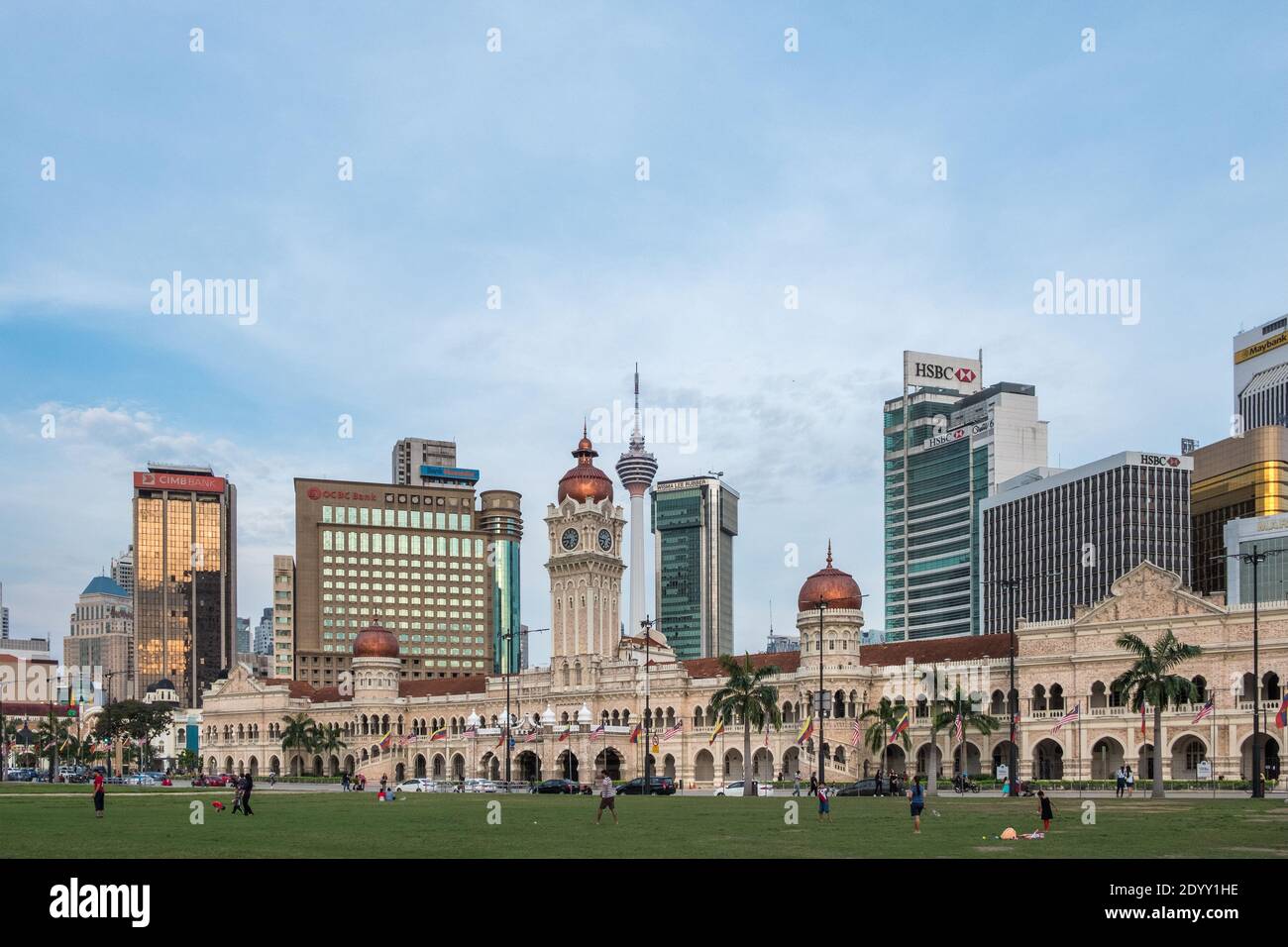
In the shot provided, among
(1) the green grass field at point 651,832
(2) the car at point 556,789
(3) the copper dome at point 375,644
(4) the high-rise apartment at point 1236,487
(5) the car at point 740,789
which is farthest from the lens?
(4) the high-rise apartment at point 1236,487

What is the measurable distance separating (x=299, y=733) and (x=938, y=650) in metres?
63.4

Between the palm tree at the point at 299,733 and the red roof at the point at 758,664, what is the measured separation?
127 feet

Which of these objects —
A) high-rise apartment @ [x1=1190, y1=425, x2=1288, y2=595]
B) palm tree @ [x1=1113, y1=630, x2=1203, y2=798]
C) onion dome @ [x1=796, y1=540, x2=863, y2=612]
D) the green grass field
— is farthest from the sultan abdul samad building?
high-rise apartment @ [x1=1190, y1=425, x2=1288, y2=595]

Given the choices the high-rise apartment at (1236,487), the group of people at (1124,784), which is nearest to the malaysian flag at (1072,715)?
the group of people at (1124,784)

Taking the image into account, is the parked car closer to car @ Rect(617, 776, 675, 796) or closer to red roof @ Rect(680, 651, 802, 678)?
car @ Rect(617, 776, 675, 796)

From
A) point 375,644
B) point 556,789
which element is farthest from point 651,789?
point 375,644

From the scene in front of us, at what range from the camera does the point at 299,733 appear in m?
139

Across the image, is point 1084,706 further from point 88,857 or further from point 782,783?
point 88,857

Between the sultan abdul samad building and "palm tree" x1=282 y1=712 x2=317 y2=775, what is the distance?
1808 millimetres

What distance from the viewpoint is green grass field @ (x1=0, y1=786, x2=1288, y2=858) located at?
34.1 metres

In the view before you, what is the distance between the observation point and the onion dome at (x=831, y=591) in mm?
110062

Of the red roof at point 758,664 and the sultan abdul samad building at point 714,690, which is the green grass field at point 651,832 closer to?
the sultan abdul samad building at point 714,690
